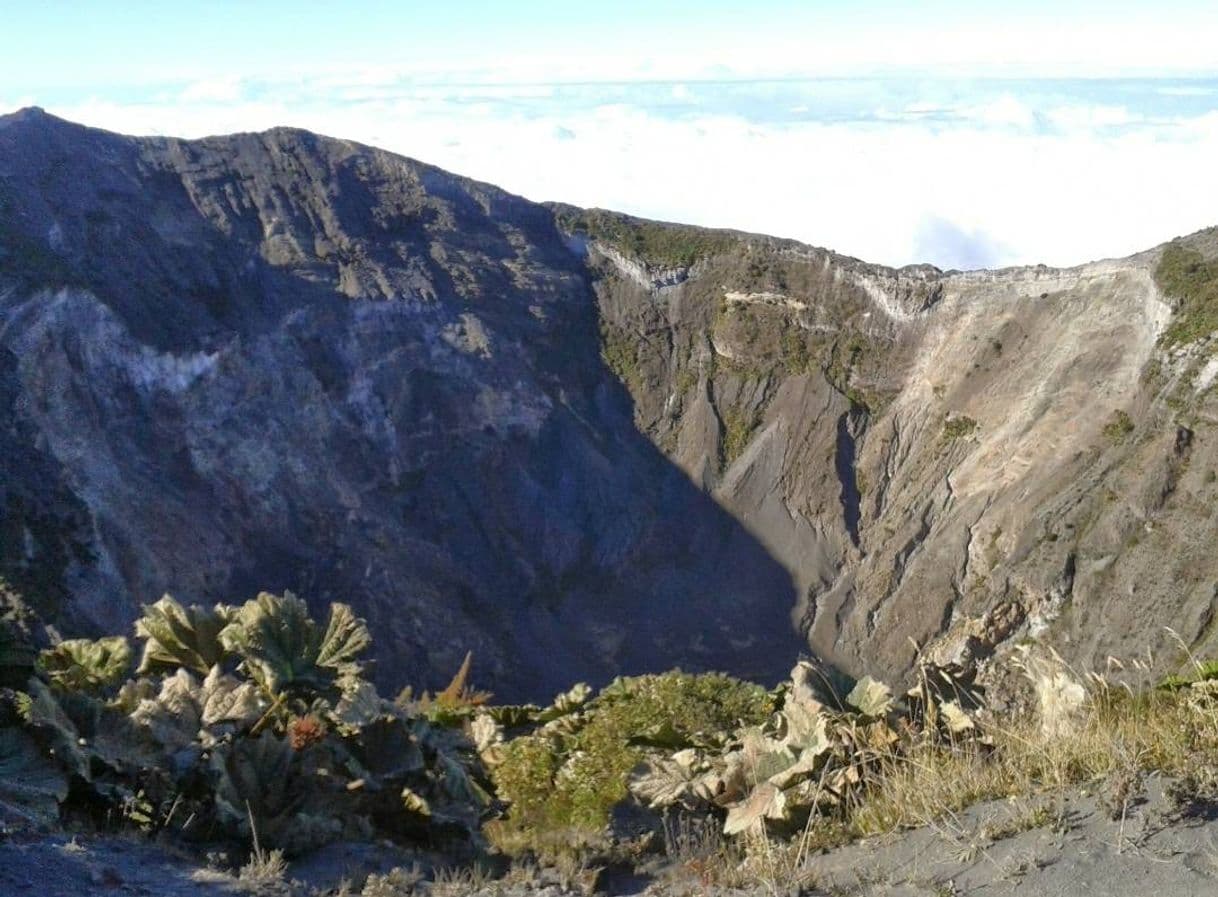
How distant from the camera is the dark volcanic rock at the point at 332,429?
84.8ft

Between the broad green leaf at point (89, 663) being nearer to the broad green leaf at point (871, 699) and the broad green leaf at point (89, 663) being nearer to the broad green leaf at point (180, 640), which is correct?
the broad green leaf at point (180, 640)

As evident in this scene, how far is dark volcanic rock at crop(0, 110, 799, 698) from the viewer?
1018 inches

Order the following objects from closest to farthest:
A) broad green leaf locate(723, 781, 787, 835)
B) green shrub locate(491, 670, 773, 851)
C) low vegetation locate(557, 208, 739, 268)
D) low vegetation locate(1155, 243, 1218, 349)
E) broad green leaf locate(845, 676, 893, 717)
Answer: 1. broad green leaf locate(723, 781, 787, 835)
2. broad green leaf locate(845, 676, 893, 717)
3. green shrub locate(491, 670, 773, 851)
4. low vegetation locate(1155, 243, 1218, 349)
5. low vegetation locate(557, 208, 739, 268)

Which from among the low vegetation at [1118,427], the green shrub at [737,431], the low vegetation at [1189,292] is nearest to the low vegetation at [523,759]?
the low vegetation at [1118,427]

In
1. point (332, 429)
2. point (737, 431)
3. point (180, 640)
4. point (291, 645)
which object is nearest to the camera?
point (291, 645)

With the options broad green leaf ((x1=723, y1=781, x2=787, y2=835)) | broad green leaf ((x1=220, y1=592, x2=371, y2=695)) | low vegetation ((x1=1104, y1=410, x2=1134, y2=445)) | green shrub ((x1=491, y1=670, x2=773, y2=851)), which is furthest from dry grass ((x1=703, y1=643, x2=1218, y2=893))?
low vegetation ((x1=1104, y1=410, x2=1134, y2=445))

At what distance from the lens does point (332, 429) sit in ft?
97.8

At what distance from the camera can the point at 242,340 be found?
2966cm

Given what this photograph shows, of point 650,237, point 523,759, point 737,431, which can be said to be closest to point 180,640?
point 523,759

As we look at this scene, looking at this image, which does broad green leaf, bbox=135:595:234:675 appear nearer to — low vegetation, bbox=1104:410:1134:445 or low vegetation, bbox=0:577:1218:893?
low vegetation, bbox=0:577:1218:893

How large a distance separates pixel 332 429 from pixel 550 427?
6.07m

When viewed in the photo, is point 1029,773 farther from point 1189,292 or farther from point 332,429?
point 1189,292

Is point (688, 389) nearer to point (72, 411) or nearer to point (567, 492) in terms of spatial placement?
point (567, 492)

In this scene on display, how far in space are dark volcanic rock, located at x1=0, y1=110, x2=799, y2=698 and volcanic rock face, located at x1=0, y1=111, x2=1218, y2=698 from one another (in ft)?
0.30
